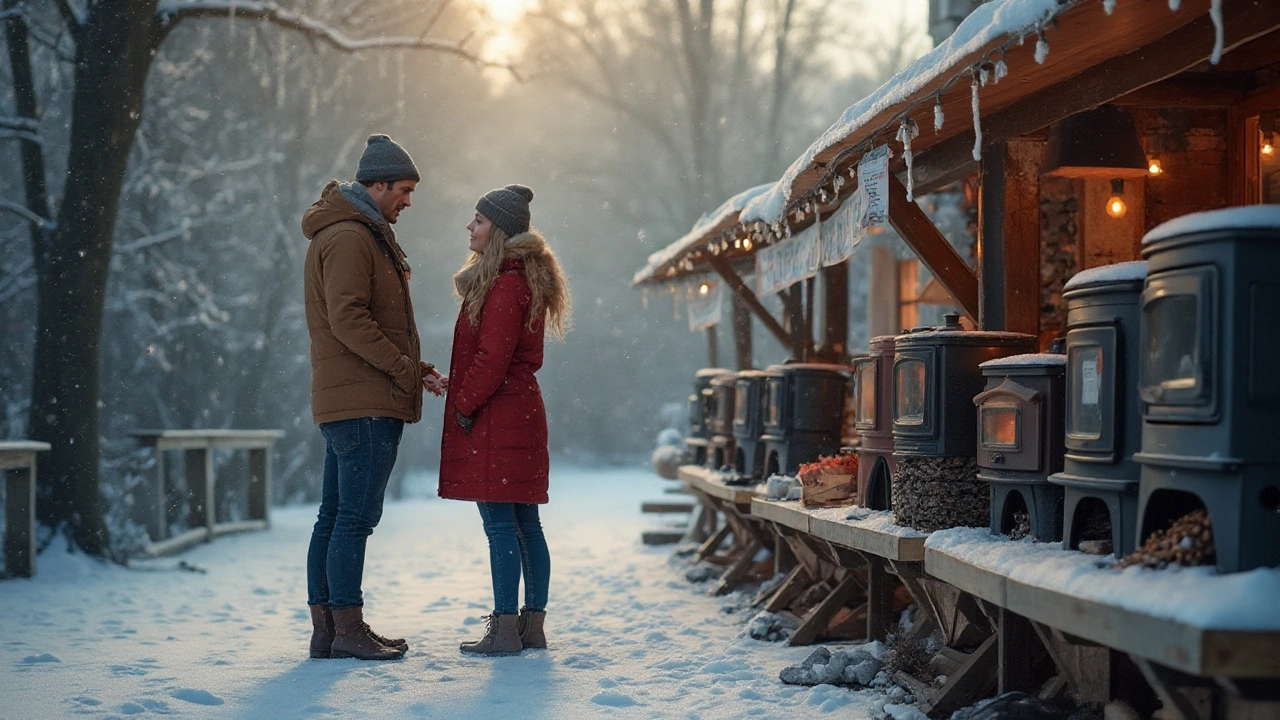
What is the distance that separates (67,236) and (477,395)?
5.41 meters

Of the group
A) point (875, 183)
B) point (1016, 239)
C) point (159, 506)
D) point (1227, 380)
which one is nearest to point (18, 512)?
point (159, 506)

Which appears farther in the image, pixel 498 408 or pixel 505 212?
pixel 505 212

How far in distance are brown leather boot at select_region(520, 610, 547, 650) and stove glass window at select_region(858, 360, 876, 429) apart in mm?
1673

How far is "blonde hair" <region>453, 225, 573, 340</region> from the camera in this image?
552 centimetres

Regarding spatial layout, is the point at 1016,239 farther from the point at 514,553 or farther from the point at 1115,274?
the point at 514,553

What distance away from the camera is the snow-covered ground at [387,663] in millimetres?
4562

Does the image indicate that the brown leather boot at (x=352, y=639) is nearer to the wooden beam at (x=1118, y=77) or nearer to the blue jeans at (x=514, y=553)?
the blue jeans at (x=514, y=553)

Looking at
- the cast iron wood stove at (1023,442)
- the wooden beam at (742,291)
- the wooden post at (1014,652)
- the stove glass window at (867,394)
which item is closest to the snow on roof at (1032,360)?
the cast iron wood stove at (1023,442)

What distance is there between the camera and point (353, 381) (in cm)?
520

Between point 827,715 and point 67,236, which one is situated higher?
point 67,236

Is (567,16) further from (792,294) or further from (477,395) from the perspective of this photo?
(477,395)

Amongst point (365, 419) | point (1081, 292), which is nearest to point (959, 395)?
point (1081, 292)

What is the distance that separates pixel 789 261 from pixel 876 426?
2.76 meters

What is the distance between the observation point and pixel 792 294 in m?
9.50
